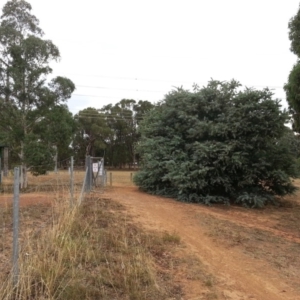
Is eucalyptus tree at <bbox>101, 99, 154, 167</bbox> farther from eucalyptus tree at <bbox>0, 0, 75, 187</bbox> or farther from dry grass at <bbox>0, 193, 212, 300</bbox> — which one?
dry grass at <bbox>0, 193, 212, 300</bbox>

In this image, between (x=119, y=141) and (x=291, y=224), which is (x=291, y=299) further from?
(x=119, y=141)

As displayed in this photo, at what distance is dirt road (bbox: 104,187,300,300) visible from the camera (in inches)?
213

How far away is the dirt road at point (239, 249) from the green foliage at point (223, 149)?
253cm

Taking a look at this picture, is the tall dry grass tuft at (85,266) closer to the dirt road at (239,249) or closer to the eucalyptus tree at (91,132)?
the dirt road at (239,249)

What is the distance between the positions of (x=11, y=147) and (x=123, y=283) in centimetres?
1681

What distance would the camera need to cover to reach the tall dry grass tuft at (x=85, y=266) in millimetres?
4266

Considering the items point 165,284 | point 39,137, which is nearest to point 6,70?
point 39,137

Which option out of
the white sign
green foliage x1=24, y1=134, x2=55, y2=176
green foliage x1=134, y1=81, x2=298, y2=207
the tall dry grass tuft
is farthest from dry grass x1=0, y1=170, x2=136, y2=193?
green foliage x1=134, y1=81, x2=298, y2=207

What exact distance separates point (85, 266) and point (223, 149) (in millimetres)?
11134

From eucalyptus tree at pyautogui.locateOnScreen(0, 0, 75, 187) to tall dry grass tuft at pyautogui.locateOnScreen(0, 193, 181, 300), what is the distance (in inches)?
509

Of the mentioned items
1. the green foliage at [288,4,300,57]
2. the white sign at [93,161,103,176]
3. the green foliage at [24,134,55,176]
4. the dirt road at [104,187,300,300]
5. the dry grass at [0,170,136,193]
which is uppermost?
the green foliage at [288,4,300,57]

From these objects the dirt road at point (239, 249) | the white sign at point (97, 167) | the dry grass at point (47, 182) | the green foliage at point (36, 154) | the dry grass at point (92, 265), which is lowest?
the dirt road at point (239, 249)

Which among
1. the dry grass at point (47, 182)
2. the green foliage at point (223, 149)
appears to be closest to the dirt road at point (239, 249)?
the green foliage at point (223, 149)

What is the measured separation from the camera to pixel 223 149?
15.5 meters
